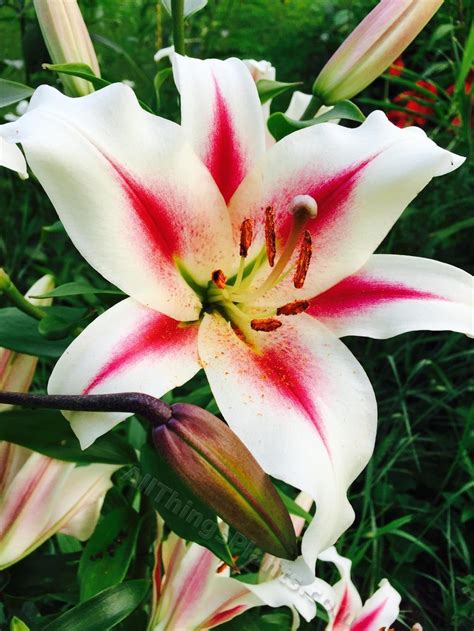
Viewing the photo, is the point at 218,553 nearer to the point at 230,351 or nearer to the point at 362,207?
the point at 230,351

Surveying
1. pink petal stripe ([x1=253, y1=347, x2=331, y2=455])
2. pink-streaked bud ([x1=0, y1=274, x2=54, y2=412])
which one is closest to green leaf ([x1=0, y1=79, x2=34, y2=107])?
pink-streaked bud ([x1=0, y1=274, x2=54, y2=412])

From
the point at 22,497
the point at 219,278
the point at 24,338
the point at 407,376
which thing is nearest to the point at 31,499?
the point at 22,497

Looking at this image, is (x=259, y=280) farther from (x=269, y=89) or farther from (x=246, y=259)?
(x=269, y=89)

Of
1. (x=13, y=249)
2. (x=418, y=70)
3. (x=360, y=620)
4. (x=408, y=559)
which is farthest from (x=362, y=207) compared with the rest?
(x=418, y=70)

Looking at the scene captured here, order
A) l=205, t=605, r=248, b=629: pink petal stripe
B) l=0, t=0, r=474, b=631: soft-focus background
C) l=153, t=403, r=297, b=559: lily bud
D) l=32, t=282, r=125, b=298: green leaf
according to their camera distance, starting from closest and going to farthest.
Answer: l=153, t=403, r=297, b=559: lily bud, l=32, t=282, r=125, b=298: green leaf, l=205, t=605, r=248, b=629: pink petal stripe, l=0, t=0, r=474, b=631: soft-focus background

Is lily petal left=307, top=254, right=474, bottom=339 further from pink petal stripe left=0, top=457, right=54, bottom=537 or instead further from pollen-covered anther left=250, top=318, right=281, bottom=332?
pink petal stripe left=0, top=457, right=54, bottom=537

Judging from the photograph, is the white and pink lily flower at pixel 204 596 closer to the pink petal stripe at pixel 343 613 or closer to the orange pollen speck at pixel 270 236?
the pink petal stripe at pixel 343 613

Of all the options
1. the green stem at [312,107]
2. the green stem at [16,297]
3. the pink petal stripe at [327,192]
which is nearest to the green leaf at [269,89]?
the green stem at [312,107]
